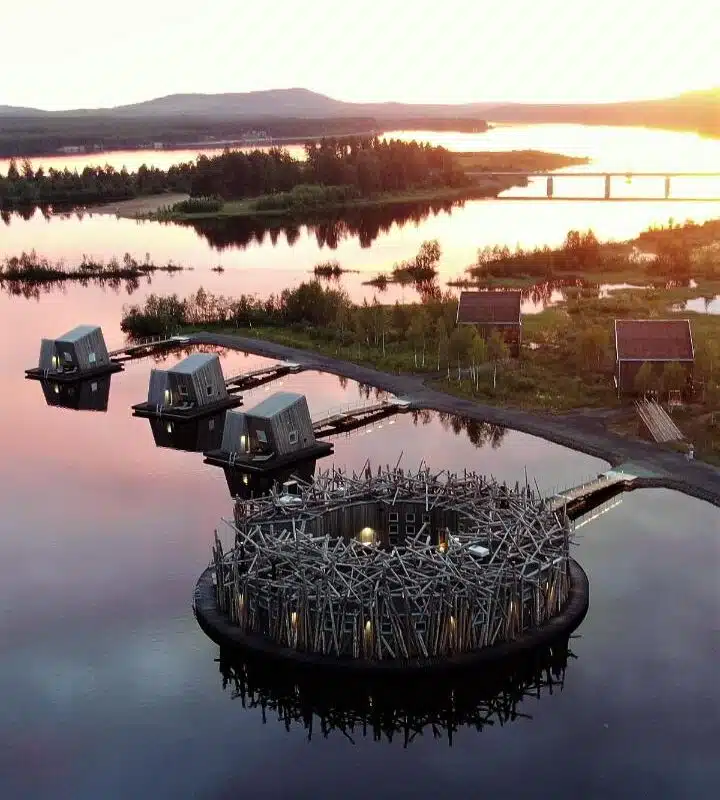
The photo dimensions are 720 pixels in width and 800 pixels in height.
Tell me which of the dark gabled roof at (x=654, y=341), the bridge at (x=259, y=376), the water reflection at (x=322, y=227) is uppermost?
the dark gabled roof at (x=654, y=341)

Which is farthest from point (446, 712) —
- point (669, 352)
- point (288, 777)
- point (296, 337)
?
point (296, 337)

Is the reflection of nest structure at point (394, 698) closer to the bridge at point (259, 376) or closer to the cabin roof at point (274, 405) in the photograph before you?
the cabin roof at point (274, 405)

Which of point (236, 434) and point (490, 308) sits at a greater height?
point (490, 308)

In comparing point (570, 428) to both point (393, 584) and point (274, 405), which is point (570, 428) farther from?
point (393, 584)

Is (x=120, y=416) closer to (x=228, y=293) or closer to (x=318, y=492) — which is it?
(x=318, y=492)

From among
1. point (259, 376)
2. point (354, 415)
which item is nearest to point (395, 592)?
point (354, 415)

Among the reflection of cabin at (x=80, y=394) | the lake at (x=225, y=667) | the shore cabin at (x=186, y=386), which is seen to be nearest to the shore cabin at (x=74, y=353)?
the reflection of cabin at (x=80, y=394)

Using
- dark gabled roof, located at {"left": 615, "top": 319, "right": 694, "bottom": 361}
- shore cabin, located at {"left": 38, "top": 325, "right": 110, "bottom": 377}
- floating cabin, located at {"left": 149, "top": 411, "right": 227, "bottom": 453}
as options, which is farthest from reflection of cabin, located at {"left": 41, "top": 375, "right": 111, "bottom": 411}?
dark gabled roof, located at {"left": 615, "top": 319, "right": 694, "bottom": 361}
